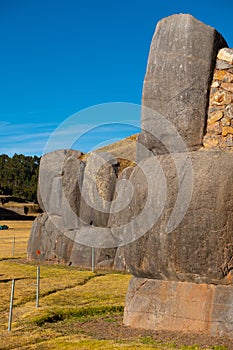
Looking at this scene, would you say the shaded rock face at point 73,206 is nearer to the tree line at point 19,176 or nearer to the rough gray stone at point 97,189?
the rough gray stone at point 97,189

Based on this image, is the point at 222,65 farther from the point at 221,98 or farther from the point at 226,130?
the point at 226,130

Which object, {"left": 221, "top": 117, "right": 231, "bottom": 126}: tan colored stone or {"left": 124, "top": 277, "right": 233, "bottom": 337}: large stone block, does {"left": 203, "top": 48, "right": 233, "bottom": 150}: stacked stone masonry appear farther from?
{"left": 124, "top": 277, "right": 233, "bottom": 337}: large stone block

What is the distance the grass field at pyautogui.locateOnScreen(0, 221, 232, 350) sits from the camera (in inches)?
383

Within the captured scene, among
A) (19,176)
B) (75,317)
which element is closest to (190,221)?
(75,317)

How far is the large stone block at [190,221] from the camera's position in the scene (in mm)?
9461

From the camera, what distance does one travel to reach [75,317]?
45.2 feet

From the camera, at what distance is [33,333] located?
11180 mm

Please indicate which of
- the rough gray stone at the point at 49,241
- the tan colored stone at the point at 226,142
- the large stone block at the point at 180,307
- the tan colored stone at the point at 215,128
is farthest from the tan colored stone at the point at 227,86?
the rough gray stone at the point at 49,241

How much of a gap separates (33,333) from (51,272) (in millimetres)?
13400

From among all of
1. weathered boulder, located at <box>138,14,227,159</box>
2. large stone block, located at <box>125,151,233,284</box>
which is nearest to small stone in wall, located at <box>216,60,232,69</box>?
weathered boulder, located at <box>138,14,227,159</box>

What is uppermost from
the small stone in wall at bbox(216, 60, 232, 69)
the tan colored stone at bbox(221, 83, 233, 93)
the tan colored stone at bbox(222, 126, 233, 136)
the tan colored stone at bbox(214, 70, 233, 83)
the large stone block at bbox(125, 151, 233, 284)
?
the small stone in wall at bbox(216, 60, 232, 69)

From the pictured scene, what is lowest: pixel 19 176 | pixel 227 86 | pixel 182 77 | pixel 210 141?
pixel 210 141

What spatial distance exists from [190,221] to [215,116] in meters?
2.11

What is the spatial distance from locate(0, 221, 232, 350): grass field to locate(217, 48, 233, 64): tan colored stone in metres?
5.30
